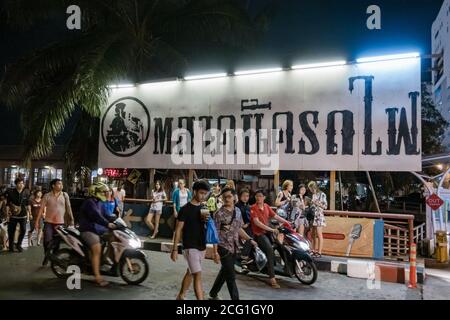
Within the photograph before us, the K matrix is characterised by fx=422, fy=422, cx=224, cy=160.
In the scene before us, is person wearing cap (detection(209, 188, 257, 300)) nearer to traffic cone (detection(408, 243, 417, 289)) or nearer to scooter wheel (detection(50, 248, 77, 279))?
scooter wheel (detection(50, 248, 77, 279))

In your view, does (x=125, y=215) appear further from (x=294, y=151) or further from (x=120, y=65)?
(x=294, y=151)

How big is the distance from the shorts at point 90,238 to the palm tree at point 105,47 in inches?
211

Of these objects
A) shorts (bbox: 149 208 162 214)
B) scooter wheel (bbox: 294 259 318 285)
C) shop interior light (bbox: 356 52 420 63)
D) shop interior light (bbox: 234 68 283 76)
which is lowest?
scooter wheel (bbox: 294 259 318 285)

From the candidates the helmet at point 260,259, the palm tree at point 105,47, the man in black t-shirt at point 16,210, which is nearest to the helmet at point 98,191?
the helmet at point 260,259

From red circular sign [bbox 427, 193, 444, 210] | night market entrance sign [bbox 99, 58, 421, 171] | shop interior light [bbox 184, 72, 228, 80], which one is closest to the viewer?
night market entrance sign [bbox 99, 58, 421, 171]

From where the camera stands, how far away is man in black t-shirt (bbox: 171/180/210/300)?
5.57 metres

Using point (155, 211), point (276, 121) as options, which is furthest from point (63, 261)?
point (276, 121)

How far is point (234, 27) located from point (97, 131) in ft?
19.2

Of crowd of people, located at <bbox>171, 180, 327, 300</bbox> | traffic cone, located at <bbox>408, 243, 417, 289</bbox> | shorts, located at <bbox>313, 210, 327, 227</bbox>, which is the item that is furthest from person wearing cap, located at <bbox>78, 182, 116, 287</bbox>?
traffic cone, located at <bbox>408, 243, 417, 289</bbox>

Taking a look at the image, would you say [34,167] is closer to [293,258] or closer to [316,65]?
[316,65]

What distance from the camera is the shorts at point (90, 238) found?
22.7ft

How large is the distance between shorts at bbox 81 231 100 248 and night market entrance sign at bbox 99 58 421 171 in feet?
16.2

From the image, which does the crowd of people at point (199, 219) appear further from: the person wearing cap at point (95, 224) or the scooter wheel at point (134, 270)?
the scooter wheel at point (134, 270)

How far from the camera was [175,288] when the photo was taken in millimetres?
6980
